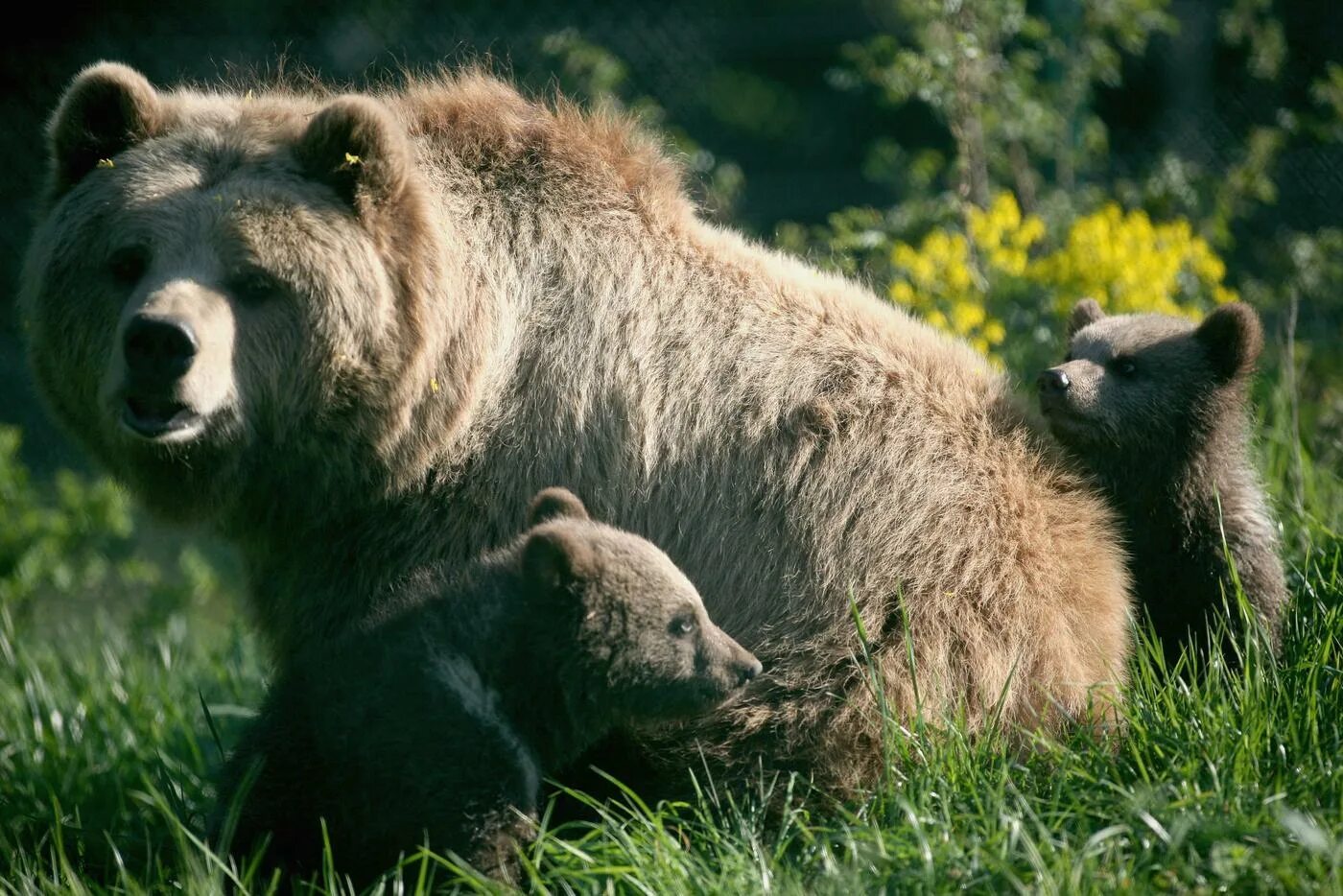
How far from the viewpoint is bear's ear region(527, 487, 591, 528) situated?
3699mm

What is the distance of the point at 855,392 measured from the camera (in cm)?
405

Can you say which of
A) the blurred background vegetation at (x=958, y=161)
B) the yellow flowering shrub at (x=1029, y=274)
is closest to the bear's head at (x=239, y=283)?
the blurred background vegetation at (x=958, y=161)

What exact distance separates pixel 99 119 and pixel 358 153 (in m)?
0.72

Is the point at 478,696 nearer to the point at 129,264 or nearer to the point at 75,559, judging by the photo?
the point at 129,264

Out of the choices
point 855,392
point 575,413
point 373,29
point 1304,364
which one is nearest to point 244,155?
point 575,413

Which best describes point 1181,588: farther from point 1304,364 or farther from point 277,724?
point 1304,364

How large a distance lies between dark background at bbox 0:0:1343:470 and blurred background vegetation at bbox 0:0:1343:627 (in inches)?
0.7

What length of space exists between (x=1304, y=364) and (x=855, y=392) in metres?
4.35

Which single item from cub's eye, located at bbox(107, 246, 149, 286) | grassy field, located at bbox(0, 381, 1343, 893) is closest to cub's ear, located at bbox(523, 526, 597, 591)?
grassy field, located at bbox(0, 381, 1343, 893)

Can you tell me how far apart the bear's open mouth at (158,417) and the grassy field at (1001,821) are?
2.86 feet

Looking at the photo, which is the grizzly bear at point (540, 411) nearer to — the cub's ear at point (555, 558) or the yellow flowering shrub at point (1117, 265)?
the cub's ear at point (555, 558)

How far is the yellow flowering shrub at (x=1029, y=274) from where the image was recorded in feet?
20.6

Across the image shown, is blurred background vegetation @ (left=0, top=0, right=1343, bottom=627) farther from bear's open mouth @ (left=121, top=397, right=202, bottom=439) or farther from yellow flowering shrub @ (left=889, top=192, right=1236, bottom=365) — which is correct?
bear's open mouth @ (left=121, top=397, right=202, bottom=439)

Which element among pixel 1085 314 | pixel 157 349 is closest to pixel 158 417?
pixel 157 349
